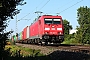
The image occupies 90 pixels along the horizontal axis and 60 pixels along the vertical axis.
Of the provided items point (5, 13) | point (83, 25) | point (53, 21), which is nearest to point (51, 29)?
point (53, 21)

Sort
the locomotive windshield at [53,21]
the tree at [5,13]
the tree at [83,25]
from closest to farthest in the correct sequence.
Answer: the tree at [5,13]
the locomotive windshield at [53,21]
the tree at [83,25]

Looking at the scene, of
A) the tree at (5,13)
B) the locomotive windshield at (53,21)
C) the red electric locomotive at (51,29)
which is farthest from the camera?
the locomotive windshield at (53,21)

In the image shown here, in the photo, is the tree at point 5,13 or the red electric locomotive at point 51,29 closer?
the tree at point 5,13

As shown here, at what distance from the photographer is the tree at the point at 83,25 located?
6651 centimetres

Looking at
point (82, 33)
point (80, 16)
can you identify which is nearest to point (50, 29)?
point (82, 33)

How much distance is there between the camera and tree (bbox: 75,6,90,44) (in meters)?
66.5

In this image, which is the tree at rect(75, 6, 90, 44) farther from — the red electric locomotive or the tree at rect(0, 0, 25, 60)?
the tree at rect(0, 0, 25, 60)

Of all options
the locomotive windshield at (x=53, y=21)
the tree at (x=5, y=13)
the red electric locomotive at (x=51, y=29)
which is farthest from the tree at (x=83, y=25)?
the tree at (x=5, y=13)

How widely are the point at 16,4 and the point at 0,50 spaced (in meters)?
1.47

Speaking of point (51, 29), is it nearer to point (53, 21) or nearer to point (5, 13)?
point (53, 21)

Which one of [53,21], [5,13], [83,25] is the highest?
[83,25]

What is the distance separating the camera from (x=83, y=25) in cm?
7275

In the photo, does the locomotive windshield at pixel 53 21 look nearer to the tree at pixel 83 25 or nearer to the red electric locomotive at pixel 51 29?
the red electric locomotive at pixel 51 29

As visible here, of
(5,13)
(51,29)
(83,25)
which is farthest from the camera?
(83,25)
